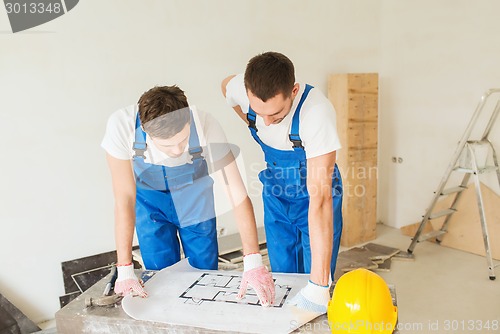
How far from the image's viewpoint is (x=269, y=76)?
1.50 meters

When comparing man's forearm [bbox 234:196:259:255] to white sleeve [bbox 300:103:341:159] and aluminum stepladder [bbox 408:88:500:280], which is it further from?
aluminum stepladder [bbox 408:88:500:280]

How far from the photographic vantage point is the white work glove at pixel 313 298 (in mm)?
1474

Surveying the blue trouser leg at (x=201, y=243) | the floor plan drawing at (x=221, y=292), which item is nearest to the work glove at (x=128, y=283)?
the floor plan drawing at (x=221, y=292)

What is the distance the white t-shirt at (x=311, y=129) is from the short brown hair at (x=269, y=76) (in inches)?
6.9

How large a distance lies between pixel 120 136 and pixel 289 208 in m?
0.81

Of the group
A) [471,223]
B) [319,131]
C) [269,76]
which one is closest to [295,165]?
[319,131]

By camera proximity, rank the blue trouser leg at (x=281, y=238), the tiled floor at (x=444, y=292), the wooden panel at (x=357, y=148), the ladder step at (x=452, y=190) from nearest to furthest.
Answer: the blue trouser leg at (x=281, y=238), the tiled floor at (x=444, y=292), the ladder step at (x=452, y=190), the wooden panel at (x=357, y=148)

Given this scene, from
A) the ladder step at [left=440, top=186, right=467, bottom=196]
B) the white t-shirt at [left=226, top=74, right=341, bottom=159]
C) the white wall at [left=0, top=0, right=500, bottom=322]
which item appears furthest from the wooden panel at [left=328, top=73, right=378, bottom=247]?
the white t-shirt at [left=226, top=74, right=341, bottom=159]

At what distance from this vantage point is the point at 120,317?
4.89ft

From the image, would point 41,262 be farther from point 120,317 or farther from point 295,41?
point 295,41

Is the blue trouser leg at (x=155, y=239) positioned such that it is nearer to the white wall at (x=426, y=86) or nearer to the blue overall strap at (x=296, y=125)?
the blue overall strap at (x=296, y=125)

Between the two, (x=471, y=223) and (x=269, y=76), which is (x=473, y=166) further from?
(x=269, y=76)

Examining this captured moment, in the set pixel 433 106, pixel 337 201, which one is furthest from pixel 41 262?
pixel 433 106

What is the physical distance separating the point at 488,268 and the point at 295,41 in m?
2.25
